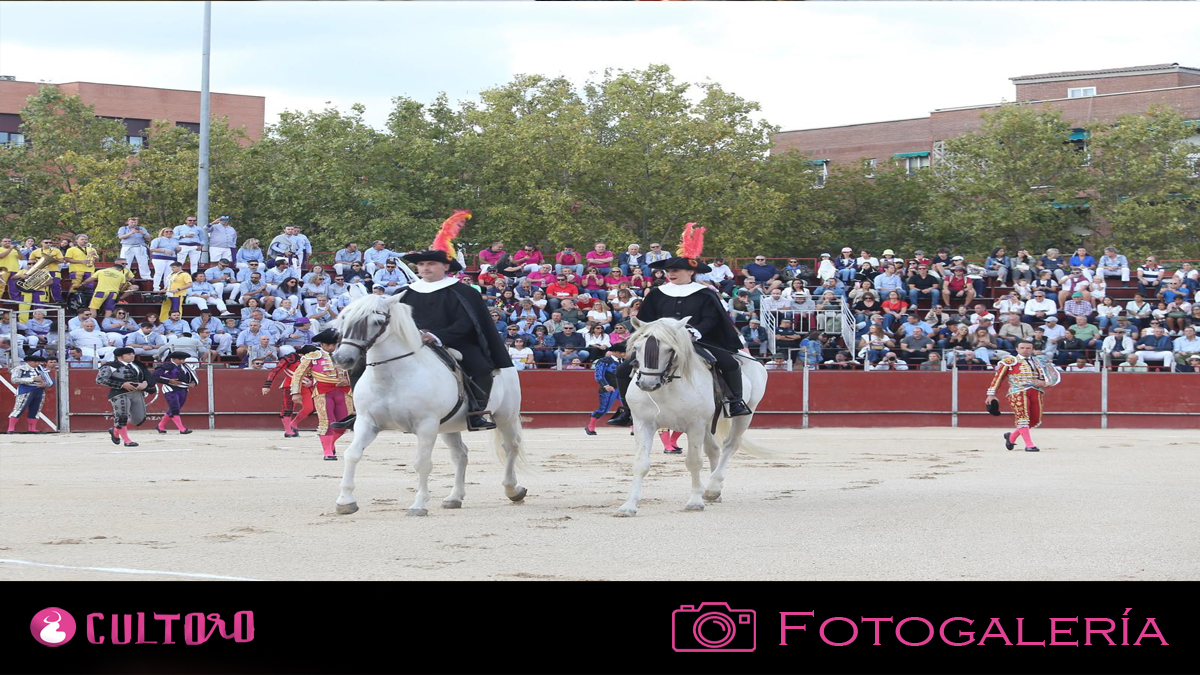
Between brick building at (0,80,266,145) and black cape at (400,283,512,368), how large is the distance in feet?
201

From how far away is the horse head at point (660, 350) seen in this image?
38.2 ft

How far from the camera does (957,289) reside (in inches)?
1260

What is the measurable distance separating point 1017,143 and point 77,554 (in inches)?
1980

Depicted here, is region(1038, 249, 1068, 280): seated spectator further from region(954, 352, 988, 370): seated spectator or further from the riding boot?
the riding boot

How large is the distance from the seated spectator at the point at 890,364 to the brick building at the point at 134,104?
49.9 metres

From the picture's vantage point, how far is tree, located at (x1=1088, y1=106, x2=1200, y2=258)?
51.0 metres

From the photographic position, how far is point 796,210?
5644 cm

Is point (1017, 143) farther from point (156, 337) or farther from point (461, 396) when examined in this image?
point (461, 396)

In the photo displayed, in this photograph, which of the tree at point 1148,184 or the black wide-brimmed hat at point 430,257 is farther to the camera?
the tree at point 1148,184

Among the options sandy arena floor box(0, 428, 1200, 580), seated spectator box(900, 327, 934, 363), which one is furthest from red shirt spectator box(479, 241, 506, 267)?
sandy arena floor box(0, 428, 1200, 580)

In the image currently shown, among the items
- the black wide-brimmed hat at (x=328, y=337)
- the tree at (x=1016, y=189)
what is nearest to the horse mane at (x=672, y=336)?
the black wide-brimmed hat at (x=328, y=337)

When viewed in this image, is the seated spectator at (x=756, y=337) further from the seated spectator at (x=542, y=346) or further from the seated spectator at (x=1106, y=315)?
the seated spectator at (x=1106, y=315)

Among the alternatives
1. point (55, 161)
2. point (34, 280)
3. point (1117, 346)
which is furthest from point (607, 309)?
point (55, 161)
